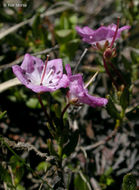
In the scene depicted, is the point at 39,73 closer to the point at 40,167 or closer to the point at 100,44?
the point at 100,44

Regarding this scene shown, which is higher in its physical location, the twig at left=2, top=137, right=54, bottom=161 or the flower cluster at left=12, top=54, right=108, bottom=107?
the flower cluster at left=12, top=54, right=108, bottom=107

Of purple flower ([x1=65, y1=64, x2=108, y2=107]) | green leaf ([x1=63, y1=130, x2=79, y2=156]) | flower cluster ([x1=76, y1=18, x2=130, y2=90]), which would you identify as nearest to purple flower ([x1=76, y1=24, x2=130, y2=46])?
flower cluster ([x1=76, y1=18, x2=130, y2=90])

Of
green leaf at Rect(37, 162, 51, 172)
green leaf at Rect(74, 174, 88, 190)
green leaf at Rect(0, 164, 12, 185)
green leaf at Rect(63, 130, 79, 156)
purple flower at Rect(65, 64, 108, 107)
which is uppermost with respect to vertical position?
purple flower at Rect(65, 64, 108, 107)

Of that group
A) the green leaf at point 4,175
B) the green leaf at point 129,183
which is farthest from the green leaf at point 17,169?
the green leaf at point 129,183

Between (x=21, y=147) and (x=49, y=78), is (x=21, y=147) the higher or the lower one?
the lower one

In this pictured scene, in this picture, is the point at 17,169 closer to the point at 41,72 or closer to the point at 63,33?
the point at 41,72

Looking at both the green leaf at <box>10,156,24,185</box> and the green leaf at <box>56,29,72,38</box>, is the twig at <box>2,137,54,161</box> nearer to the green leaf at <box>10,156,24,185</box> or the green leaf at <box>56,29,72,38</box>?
the green leaf at <box>10,156,24,185</box>

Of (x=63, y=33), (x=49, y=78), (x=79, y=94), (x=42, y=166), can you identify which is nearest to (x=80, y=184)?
(x=42, y=166)

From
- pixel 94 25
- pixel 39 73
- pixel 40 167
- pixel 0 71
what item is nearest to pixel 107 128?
pixel 40 167
